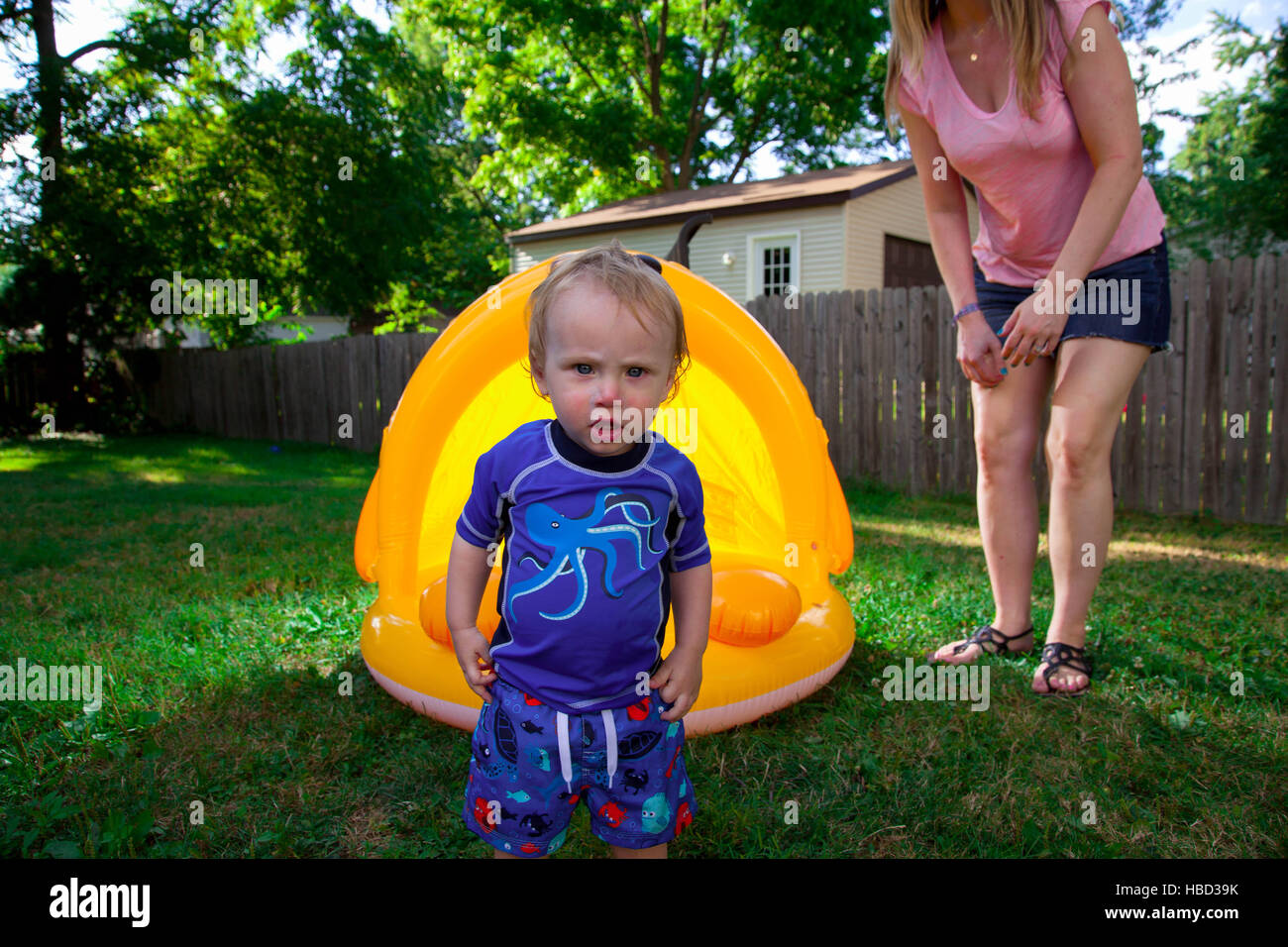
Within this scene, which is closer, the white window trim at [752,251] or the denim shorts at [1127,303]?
the denim shorts at [1127,303]

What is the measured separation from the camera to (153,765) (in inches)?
88.5

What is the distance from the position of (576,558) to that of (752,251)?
14.4 meters

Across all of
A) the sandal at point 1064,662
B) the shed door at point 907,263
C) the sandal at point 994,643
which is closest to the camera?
the sandal at point 1064,662

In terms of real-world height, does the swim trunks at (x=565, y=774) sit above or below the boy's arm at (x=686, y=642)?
below

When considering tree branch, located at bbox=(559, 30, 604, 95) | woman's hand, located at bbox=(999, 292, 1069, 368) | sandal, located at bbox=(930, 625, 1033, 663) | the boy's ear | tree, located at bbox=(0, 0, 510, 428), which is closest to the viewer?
the boy's ear

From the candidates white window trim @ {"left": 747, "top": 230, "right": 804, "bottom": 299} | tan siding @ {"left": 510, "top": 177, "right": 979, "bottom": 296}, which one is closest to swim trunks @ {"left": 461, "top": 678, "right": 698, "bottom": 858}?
tan siding @ {"left": 510, "top": 177, "right": 979, "bottom": 296}

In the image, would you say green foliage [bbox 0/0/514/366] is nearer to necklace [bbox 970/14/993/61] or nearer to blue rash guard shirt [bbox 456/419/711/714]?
necklace [bbox 970/14/993/61]

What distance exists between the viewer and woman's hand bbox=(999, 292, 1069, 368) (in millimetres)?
2447

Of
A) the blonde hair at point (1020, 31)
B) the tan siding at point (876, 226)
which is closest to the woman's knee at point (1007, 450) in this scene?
the blonde hair at point (1020, 31)

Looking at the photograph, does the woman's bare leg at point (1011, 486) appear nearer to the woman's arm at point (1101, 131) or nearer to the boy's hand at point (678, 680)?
the woman's arm at point (1101, 131)

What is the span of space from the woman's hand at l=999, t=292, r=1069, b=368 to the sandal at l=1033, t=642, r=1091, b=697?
97 centimetres

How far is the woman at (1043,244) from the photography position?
238cm

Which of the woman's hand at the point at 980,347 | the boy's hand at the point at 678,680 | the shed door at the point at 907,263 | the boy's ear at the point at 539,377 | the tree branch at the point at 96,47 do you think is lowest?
the boy's hand at the point at 678,680

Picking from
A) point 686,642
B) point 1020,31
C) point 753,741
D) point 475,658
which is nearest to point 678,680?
point 686,642
